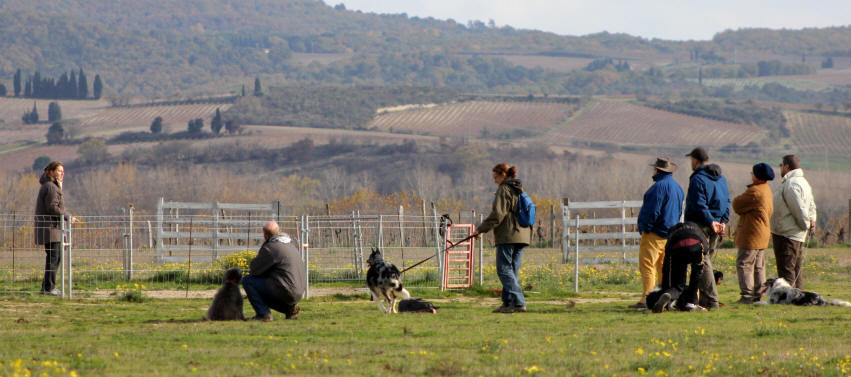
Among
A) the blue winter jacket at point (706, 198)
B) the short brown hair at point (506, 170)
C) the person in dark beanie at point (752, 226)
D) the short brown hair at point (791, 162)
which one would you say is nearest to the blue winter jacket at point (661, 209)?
the blue winter jacket at point (706, 198)

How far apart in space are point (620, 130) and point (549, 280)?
177m

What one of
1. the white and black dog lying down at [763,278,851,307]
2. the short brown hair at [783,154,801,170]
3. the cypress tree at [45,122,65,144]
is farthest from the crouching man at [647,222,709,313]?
the cypress tree at [45,122,65,144]

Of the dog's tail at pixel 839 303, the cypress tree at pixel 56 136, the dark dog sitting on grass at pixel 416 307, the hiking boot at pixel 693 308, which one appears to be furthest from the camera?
the cypress tree at pixel 56 136

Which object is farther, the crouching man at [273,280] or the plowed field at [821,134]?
the plowed field at [821,134]

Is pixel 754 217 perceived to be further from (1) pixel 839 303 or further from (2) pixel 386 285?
(2) pixel 386 285

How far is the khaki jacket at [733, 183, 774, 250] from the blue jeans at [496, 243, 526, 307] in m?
2.89

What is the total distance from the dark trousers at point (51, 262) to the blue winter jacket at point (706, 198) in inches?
326

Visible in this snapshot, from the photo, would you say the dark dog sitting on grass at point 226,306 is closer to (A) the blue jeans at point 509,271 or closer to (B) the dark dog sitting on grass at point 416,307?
(B) the dark dog sitting on grass at point 416,307

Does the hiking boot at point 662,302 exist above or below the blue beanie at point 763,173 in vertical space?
below

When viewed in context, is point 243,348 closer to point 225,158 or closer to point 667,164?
point 667,164

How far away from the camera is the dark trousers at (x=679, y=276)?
12070 millimetres

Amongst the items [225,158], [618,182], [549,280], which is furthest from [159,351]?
[225,158]

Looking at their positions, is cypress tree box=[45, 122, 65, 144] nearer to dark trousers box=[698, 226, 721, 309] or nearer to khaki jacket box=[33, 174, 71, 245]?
khaki jacket box=[33, 174, 71, 245]

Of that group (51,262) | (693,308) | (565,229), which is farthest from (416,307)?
(565,229)
